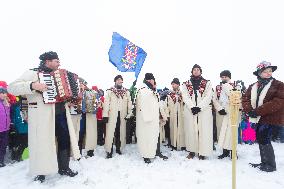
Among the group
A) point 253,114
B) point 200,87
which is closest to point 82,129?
point 200,87

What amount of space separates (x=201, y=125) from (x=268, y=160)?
1.63m

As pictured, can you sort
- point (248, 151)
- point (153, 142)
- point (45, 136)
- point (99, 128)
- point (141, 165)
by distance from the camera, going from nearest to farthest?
point (45, 136) → point (141, 165) → point (153, 142) → point (248, 151) → point (99, 128)

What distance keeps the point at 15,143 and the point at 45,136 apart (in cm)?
254

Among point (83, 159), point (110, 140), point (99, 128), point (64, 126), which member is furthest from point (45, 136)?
point (99, 128)

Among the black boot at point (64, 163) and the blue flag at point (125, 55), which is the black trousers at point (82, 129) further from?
the blue flag at point (125, 55)

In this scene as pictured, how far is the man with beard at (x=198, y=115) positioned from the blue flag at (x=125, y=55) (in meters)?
2.44

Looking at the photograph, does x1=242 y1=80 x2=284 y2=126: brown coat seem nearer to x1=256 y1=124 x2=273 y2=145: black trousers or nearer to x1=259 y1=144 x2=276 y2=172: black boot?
x1=256 y1=124 x2=273 y2=145: black trousers

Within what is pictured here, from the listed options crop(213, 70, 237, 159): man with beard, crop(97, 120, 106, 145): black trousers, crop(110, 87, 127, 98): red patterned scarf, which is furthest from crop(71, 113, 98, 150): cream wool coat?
crop(213, 70, 237, 159): man with beard

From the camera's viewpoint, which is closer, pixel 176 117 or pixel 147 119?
pixel 147 119

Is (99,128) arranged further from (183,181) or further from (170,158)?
(183,181)

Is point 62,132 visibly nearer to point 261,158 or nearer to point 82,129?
point 82,129

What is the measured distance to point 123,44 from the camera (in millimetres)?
9055

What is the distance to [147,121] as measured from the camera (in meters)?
6.66

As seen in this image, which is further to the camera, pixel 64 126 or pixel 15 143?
pixel 15 143
